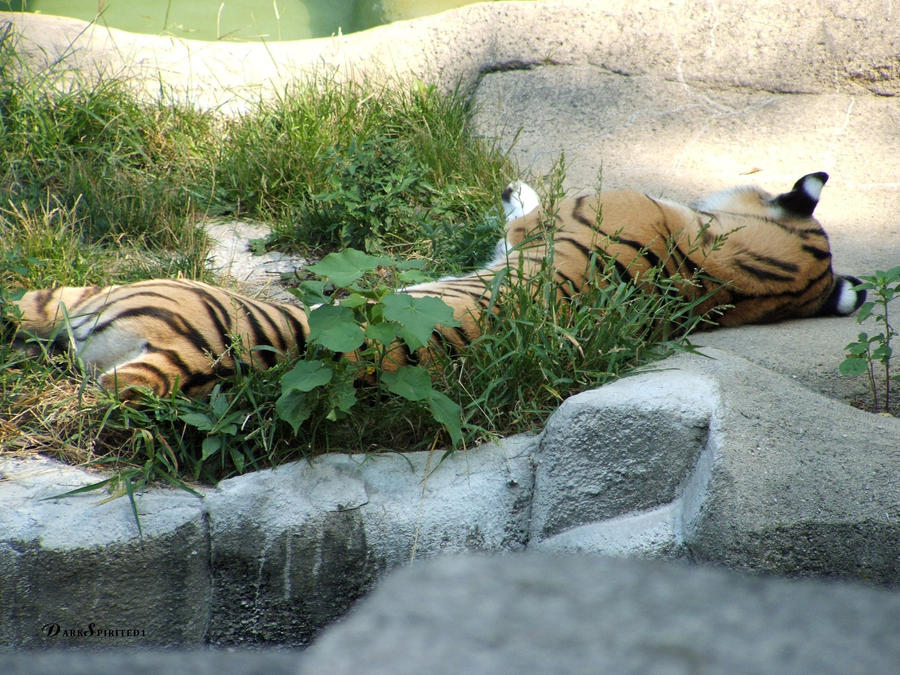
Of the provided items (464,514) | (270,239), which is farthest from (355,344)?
(270,239)

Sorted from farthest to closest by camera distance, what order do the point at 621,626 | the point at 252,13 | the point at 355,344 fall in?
the point at 252,13
the point at 355,344
the point at 621,626

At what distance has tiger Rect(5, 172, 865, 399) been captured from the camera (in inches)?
107

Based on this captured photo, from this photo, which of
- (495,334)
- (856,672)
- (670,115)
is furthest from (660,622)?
(670,115)

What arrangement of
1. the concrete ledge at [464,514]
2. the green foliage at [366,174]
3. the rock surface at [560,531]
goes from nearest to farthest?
the rock surface at [560,531]
the concrete ledge at [464,514]
the green foliage at [366,174]

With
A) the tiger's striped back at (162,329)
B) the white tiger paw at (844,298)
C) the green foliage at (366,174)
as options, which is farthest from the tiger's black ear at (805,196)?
the tiger's striped back at (162,329)

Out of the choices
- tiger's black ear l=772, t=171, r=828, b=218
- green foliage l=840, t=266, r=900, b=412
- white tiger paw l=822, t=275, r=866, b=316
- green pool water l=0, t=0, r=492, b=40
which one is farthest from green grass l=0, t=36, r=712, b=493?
green pool water l=0, t=0, r=492, b=40

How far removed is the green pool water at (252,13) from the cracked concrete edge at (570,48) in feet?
10.4

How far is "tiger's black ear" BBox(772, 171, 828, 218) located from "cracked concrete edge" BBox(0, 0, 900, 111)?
235 centimetres

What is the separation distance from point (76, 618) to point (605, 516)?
5.03ft

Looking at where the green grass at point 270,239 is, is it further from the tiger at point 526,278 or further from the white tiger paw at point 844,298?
the white tiger paw at point 844,298

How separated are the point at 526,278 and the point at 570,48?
343cm

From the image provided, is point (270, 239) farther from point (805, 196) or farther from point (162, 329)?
point (805, 196)

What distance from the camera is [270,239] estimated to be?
4.30 metres

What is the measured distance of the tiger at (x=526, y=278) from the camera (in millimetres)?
2711
